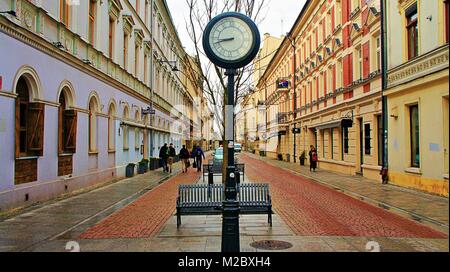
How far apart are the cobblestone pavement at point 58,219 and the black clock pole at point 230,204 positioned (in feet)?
6.18

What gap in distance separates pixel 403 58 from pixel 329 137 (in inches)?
965

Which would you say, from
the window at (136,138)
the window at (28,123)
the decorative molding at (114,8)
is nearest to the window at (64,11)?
the window at (28,123)

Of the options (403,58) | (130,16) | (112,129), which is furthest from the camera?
(130,16)

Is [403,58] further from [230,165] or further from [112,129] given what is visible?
[112,129]

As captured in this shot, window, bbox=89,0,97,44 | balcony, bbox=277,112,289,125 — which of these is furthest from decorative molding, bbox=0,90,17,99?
balcony, bbox=277,112,289,125

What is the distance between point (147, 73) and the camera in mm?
26766

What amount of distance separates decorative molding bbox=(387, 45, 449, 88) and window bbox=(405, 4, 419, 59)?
0.15ft

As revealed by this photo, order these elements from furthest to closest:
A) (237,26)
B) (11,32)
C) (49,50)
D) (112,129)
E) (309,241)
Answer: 1. (112,129)
2. (49,50)
3. (11,32)
4. (309,241)
5. (237,26)

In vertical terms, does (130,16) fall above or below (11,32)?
above

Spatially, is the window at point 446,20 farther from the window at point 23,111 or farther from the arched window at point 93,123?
the arched window at point 93,123

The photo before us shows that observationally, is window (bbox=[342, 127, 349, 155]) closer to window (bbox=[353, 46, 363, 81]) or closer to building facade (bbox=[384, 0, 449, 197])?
window (bbox=[353, 46, 363, 81])

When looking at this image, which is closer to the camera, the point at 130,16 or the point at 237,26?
the point at 237,26

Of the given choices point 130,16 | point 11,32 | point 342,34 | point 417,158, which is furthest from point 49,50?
point 342,34

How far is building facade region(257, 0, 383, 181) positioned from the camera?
17.8m
